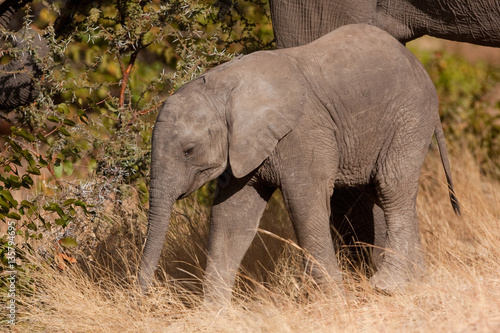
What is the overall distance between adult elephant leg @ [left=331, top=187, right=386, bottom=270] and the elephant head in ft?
3.69

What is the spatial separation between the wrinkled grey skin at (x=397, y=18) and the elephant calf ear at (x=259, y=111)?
91 centimetres

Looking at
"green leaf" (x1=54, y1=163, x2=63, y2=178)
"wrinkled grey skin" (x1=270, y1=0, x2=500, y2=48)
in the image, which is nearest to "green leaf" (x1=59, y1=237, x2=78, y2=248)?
"green leaf" (x1=54, y1=163, x2=63, y2=178)

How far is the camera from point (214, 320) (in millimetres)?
3979

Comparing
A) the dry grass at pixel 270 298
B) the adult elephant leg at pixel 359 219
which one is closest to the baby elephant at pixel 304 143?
the dry grass at pixel 270 298

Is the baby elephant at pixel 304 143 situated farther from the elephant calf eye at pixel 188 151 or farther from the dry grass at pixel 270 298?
the dry grass at pixel 270 298

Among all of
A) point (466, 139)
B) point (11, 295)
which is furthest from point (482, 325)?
point (466, 139)

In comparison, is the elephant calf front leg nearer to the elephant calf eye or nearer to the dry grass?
the dry grass

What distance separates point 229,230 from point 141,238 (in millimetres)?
1266

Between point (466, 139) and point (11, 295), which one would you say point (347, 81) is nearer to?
point (11, 295)

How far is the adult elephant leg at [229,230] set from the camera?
13.8 ft

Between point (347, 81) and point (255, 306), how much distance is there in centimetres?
131

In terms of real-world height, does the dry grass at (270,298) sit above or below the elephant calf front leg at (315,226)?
below

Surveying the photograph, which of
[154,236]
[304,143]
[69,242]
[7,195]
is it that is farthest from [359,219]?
[7,195]

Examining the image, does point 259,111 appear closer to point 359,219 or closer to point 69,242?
point 359,219
